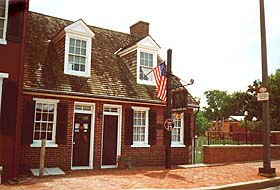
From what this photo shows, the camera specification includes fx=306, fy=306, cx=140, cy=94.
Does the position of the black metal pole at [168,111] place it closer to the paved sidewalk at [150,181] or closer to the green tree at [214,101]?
the paved sidewalk at [150,181]

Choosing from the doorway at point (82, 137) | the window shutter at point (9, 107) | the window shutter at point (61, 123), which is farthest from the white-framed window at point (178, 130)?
the window shutter at point (9, 107)

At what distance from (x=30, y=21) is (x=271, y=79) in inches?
1289

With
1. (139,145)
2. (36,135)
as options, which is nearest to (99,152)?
(139,145)

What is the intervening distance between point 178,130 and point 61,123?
6.28 m

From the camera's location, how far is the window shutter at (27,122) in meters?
11.4

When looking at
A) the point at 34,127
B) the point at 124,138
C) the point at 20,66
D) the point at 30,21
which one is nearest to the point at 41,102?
the point at 34,127

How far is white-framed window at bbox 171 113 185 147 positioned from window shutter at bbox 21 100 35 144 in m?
7.06

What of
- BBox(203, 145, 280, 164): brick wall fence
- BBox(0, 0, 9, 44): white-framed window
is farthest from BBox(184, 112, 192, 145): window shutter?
BBox(0, 0, 9, 44): white-framed window

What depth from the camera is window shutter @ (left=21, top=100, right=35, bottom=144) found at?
1144cm

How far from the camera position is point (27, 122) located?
1155cm

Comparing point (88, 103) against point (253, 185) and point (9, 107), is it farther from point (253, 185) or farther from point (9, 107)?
point (253, 185)

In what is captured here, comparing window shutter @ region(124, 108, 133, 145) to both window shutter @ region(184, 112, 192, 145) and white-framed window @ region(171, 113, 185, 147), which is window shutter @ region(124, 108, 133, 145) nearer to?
white-framed window @ region(171, 113, 185, 147)

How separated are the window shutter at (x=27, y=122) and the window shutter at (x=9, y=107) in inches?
66.4

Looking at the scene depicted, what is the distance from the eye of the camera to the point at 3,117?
31.6ft
